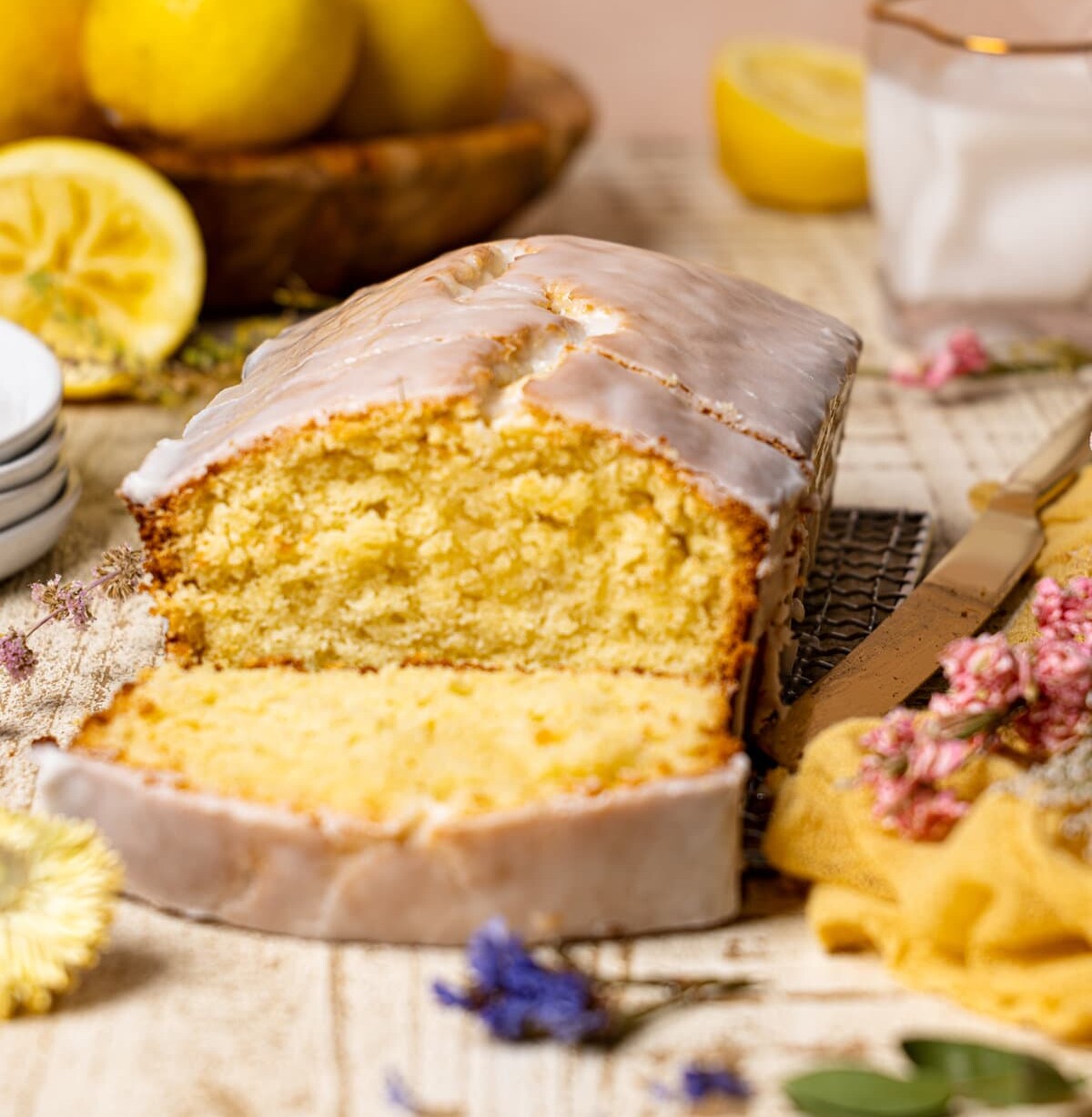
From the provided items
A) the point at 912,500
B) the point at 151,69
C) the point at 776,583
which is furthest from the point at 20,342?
the point at 912,500

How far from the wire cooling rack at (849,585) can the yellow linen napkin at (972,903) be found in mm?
201

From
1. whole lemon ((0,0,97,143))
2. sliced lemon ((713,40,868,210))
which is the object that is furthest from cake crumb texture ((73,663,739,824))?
sliced lemon ((713,40,868,210))

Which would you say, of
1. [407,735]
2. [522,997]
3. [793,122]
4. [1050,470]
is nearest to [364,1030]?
[522,997]

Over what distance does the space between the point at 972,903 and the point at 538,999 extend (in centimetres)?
51

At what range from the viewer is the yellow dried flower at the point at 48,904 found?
5.70 feet

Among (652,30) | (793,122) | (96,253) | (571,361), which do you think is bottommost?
(652,30)

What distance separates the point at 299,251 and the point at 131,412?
0.61m

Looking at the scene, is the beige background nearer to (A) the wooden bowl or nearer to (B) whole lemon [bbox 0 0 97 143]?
(A) the wooden bowl

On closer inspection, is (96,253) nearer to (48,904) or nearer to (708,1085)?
(48,904)

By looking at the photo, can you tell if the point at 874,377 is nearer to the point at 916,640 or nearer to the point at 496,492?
the point at 916,640

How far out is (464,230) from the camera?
13.1ft

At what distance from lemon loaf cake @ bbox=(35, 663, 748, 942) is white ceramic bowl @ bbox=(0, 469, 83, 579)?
0.76 metres

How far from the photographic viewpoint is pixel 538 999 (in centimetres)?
169

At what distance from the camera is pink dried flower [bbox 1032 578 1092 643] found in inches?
87.5
